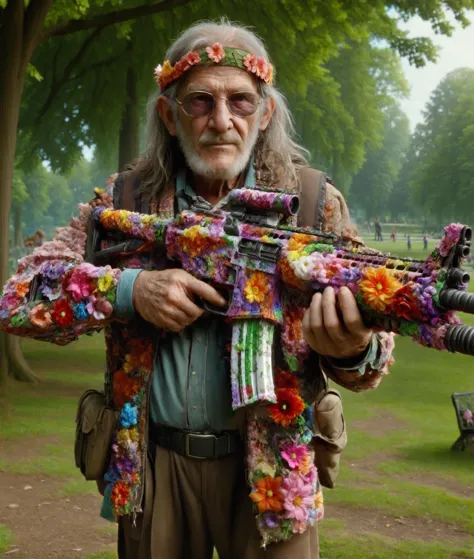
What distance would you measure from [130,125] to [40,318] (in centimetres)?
1120

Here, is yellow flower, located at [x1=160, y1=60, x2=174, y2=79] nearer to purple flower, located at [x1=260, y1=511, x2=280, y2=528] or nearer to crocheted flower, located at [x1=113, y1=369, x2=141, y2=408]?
crocheted flower, located at [x1=113, y1=369, x2=141, y2=408]

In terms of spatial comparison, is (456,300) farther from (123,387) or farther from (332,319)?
(123,387)

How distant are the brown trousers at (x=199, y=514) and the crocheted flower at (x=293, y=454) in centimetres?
17

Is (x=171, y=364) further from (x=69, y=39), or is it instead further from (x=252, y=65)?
(x=69, y=39)

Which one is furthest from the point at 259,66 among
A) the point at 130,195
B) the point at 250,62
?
the point at 130,195

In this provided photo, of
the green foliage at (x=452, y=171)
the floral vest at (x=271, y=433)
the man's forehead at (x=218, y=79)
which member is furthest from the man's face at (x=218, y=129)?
the green foliage at (x=452, y=171)

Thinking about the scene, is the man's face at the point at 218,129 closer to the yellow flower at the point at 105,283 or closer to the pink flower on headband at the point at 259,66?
the pink flower on headband at the point at 259,66

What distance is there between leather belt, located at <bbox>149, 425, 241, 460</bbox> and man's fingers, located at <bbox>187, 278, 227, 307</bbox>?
445 millimetres

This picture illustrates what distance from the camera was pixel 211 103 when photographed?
2.43 meters

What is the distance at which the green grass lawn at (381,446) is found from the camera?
17.3 ft

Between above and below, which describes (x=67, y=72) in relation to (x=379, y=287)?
above

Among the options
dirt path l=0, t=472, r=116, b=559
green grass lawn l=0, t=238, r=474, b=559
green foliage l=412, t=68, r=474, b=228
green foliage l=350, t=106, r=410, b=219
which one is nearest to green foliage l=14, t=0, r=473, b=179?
green foliage l=412, t=68, r=474, b=228

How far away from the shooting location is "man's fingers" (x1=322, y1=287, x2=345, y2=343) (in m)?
2.01

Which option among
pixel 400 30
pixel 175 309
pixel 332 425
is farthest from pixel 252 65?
pixel 400 30
